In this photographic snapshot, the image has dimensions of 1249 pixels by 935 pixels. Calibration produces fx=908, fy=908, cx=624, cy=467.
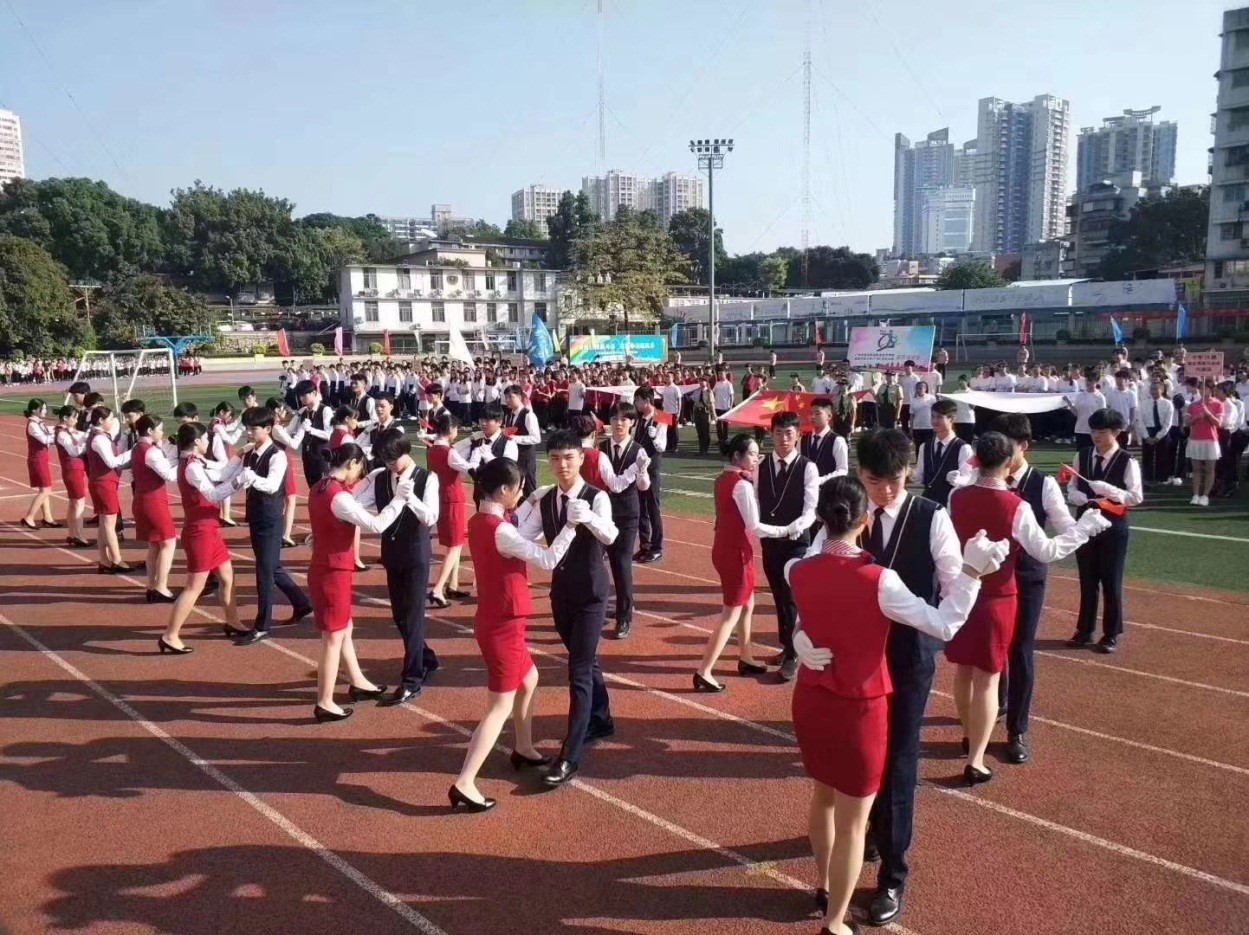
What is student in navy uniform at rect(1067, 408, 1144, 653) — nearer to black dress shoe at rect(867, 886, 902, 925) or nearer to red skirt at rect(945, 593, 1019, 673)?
red skirt at rect(945, 593, 1019, 673)

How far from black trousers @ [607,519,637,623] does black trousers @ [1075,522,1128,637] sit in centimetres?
379

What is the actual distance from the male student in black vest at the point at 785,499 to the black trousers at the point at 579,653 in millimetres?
1961

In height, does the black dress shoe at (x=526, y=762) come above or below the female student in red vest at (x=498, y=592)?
below

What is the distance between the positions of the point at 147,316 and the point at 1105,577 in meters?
64.6

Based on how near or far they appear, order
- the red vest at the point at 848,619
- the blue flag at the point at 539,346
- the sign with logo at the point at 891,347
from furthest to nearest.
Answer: the blue flag at the point at 539,346 < the sign with logo at the point at 891,347 < the red vest at the point at 848,619

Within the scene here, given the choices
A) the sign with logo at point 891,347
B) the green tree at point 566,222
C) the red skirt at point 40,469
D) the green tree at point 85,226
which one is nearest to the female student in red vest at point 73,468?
the red skirt at point 40,469

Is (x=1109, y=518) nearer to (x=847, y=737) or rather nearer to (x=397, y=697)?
(x=847, y=737)

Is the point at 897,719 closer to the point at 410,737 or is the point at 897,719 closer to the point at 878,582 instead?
the point at 878,582

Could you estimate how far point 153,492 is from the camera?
9188 millimetres

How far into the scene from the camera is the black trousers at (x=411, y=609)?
6656 mm

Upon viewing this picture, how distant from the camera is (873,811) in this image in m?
4.34

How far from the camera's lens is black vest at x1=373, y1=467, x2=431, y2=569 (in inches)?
259

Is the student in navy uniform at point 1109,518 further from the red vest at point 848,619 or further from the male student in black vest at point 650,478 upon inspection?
the male student in black vest at point 650,478

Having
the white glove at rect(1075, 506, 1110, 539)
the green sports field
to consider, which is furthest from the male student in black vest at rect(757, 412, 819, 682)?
the green sports field
